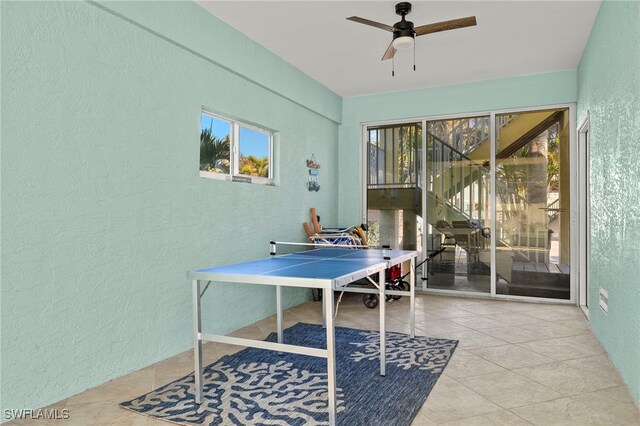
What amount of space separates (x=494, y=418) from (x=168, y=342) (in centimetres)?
238

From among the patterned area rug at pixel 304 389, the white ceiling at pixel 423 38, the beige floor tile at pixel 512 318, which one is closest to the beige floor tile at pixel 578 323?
the beige floor tile at pixel 512 318

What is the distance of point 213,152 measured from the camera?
13.4ft

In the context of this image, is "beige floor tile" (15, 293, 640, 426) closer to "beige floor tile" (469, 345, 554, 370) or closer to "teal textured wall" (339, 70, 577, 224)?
"beige floor tile" (469, 345, 554, 370)

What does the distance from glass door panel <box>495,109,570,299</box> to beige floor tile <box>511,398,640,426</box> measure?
10.8ft

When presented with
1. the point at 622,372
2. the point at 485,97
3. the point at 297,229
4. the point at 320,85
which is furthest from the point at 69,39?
the point at 485,97

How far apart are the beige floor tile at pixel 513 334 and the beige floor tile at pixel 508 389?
911mm

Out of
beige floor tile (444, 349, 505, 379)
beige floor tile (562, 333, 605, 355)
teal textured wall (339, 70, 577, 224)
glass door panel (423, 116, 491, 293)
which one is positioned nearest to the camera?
beige floor tile (444, 349, 505, 379)

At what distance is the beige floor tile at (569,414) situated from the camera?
91.5 inches

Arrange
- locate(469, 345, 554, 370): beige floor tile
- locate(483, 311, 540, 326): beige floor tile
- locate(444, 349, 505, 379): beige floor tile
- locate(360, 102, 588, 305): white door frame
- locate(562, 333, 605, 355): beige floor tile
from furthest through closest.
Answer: locate(360, 102, 588, 305): white door frame < locate(483, 311, 540, 326): beige floor tile < locate(562, 333, 605, 355): beige floor tile < locate(469, 345, 554, 370): beige floor tile < locate(444, 349, 505, 379): beige floor tile

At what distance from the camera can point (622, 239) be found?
2.90 m

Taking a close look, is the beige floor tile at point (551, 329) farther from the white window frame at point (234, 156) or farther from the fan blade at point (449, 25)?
the white window frame at point (234, 156)

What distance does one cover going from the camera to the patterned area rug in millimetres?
2396

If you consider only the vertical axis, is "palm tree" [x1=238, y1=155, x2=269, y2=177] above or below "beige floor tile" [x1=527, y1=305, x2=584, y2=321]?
above

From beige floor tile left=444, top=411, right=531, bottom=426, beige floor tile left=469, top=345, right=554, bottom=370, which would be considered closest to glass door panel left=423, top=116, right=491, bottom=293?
beige floor tile left=469, top=345, right=554, bottom=370
